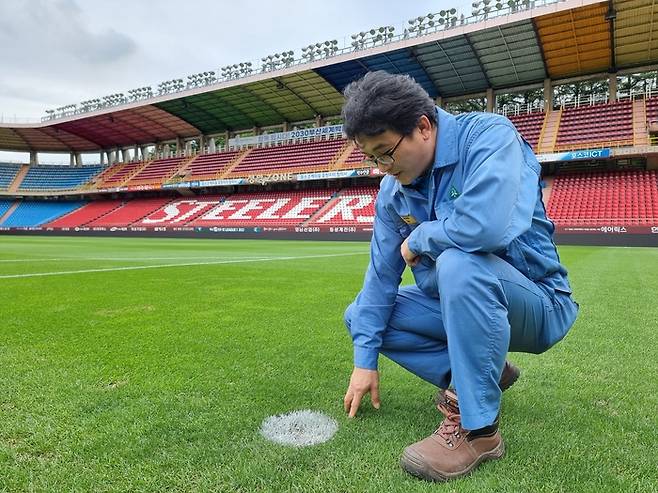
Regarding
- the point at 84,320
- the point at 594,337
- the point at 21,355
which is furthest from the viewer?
the point at 84,320

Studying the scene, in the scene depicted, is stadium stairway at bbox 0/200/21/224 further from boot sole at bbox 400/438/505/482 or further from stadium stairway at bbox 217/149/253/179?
boot sole at bbox 400/438/505/482

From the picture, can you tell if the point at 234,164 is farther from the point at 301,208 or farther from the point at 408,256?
the point at 408,256

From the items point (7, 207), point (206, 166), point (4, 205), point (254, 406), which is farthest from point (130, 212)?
point (254, 406)

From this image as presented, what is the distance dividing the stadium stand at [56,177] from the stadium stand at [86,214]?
3.59 meters

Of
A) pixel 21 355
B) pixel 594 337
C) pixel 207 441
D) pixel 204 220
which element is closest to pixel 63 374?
pixel 21 355

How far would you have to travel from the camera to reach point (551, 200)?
23672 millimetres

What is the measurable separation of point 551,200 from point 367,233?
969 cm

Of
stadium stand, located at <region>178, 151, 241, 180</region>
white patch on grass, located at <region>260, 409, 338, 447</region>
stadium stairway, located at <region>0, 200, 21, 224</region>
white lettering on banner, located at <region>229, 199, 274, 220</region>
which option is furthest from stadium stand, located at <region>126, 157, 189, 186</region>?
white patch on grass, located at <region>260, 409, 338, 447</region>

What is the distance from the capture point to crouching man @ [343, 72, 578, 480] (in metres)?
1.45

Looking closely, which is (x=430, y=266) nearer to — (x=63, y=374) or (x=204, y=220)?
(x=63, y=374)

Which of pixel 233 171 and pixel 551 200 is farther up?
pixel 233 171

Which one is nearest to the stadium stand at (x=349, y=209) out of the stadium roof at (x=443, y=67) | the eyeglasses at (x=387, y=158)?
the stadium roof at (x=443, y=67)

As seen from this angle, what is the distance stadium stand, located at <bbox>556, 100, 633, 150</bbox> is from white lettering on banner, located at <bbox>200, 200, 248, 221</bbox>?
21.6m

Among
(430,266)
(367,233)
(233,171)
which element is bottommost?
(367,233)
